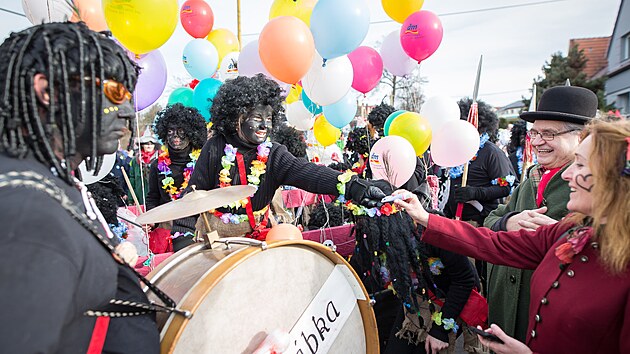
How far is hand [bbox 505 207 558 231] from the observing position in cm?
190

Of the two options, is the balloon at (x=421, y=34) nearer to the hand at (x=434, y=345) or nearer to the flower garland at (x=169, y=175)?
the flower garland at (x=169, y=175)

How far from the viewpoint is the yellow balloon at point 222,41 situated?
7547 millimetres

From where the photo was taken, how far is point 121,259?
113 centimetres

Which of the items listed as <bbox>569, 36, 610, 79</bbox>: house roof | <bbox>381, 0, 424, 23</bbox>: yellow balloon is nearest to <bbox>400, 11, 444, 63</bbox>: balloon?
<bbox>381, 0, 424, 23</bbox>: yellow balloon

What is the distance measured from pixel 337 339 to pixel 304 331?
0.20 meters

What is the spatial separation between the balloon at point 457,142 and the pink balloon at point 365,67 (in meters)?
1.94

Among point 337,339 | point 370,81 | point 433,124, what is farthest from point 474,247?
point 370,81

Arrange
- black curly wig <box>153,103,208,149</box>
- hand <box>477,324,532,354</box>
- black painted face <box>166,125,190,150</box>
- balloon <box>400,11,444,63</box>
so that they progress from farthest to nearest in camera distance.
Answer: balloon <box>400,11,444,63</box>
black curly wig <box>153,103,208,149</box>
black painted face <box>166,125,190,150</box>
hand <box>477,324,532,354</box>

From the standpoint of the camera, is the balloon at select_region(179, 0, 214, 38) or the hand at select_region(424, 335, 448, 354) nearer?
the hand at select_region(424, 335, 448, 354)

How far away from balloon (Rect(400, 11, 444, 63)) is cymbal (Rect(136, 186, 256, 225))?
4037 mm

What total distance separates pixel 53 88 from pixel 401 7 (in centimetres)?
498

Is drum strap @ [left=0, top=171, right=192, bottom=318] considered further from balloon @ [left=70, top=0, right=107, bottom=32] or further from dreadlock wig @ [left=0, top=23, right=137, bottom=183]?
balloon @ [left=70, top=0, right=107, bottom=32]

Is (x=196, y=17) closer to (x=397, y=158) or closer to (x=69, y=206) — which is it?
(x=397, y=158)

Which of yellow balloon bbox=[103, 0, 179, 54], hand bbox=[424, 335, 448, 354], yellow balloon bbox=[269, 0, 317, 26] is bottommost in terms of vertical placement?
hand bbox=[424, 335, 448, 354]
